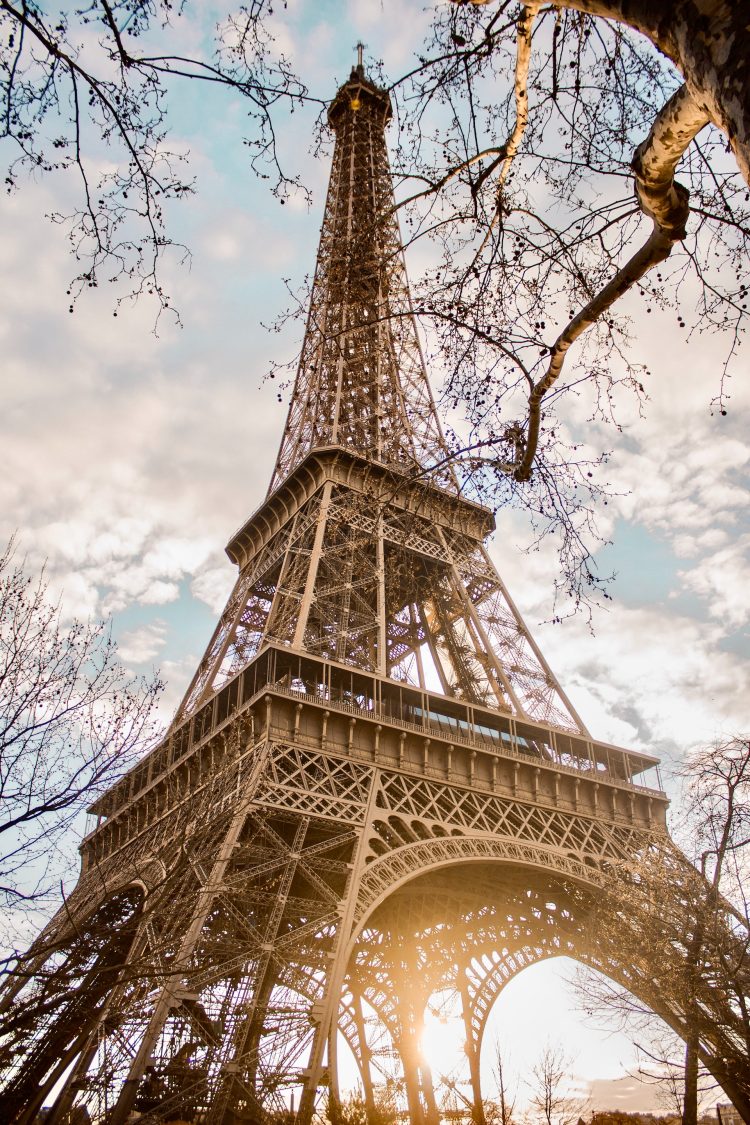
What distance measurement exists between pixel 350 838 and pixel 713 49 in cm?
1862

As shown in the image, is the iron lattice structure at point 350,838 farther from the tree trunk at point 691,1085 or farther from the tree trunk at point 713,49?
the tree trunk at point 713,49

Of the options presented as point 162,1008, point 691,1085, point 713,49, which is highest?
point 713,49

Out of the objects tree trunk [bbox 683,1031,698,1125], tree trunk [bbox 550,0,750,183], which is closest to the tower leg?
tree trunk [bbox 683,1031,698,1125]

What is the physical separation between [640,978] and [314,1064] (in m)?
8.56

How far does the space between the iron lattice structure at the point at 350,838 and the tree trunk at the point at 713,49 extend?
5266 mm

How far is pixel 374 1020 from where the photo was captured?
1096 inches

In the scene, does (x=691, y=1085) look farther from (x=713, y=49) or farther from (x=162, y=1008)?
(x=713, y=49)

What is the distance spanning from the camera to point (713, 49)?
3369 millimetres

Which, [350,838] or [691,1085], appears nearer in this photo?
[691,1085]

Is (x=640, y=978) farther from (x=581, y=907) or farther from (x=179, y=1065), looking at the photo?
(x=179, y=1065)

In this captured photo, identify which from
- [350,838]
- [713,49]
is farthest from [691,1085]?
[713,49]

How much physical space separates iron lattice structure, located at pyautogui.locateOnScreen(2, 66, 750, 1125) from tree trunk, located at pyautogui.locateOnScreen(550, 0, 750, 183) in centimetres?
527

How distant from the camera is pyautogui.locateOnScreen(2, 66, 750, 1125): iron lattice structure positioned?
48.5ft

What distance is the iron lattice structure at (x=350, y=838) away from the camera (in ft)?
48.5
